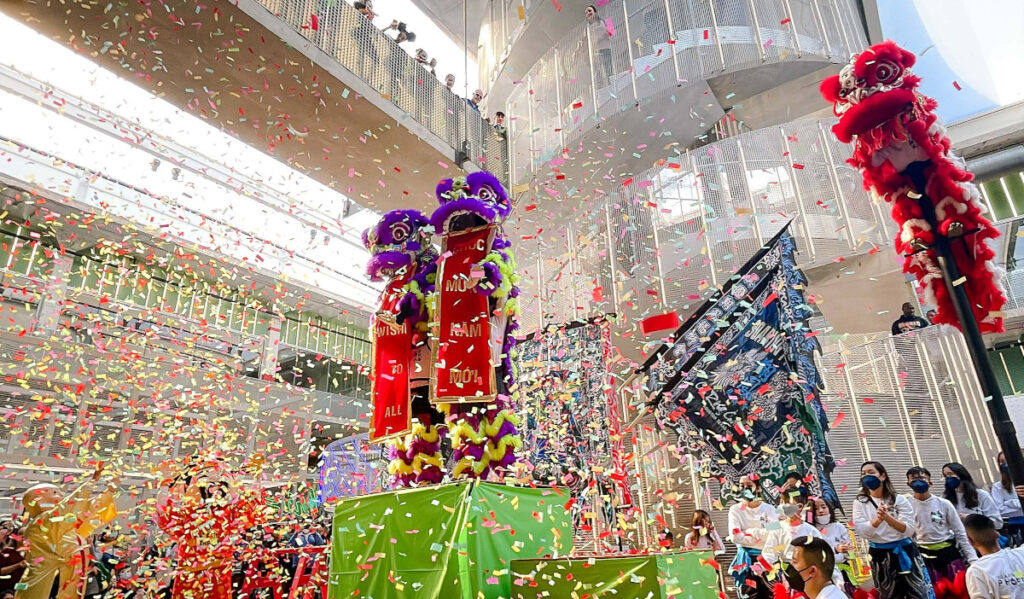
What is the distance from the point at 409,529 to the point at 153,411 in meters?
5.24

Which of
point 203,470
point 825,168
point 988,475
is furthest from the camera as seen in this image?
point 825,168

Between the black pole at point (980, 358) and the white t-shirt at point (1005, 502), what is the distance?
2297mm

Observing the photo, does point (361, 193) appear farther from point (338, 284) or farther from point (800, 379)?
point (338, 284)

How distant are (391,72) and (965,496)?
546cm

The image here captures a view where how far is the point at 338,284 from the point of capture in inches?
482

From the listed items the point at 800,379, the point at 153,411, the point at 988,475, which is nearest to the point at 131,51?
the point at 153,411

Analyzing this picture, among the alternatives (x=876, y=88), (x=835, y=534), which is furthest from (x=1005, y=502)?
(x=876, y=88)

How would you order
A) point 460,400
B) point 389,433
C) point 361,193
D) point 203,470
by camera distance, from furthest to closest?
point 361,193, point 203,470, point 389,433, point 460,400

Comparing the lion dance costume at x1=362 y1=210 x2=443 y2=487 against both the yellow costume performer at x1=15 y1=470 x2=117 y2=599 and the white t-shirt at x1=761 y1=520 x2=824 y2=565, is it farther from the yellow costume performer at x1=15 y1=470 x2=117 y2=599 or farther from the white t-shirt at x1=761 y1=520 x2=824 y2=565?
the yellow costume performer at x1=15 y1=470 x2=117 y2=599

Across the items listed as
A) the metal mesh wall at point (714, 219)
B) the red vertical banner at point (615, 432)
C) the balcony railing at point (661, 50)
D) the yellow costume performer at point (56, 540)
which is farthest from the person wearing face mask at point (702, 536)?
the yellow costume performer at point (56, 540)

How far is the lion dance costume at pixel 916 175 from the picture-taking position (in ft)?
8.39

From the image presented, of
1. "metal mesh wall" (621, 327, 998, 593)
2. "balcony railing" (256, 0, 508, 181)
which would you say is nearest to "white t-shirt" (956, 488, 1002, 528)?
"metal mesh wall" (621, 327, 998, 593)

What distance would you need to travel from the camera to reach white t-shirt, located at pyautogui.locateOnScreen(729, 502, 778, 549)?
4.16 meters

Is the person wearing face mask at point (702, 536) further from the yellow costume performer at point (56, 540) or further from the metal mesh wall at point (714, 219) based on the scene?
the yellow costume performer at point (56, 540)
